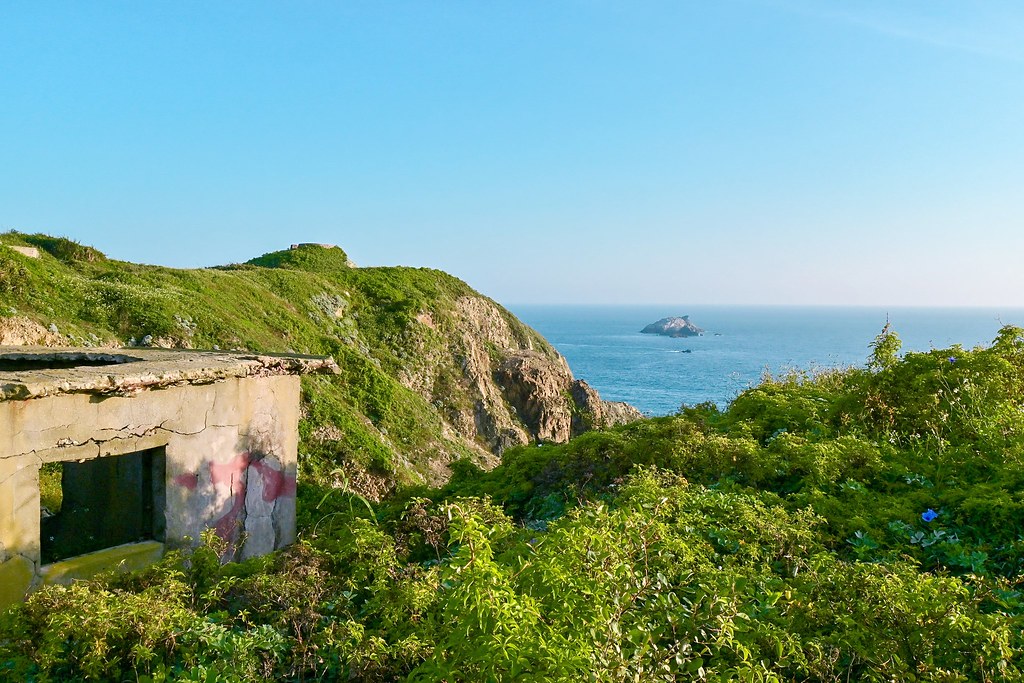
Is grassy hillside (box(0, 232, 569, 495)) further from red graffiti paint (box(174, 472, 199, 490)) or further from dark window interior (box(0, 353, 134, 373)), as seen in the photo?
dark window interior (box(0, 353, 134, 373))

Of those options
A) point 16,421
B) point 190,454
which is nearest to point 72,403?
point 16,421

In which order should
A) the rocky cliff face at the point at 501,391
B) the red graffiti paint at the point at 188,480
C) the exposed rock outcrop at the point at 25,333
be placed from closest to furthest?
the red graffiti paint at the point at 188,480, the exposed rock outcrop at the point at 25,333, the rocky cliff face at the point at 501,391

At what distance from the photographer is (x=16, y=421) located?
740 cm

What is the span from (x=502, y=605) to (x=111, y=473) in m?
9.16

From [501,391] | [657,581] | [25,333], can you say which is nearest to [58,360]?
[25,333]

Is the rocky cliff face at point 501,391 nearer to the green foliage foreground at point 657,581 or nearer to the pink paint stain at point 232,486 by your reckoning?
the pink paint stain at point 232,486

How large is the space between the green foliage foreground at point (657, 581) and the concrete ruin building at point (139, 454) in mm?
1508

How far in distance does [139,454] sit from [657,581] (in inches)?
309

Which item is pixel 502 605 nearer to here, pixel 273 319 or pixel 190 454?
pixel 190 454

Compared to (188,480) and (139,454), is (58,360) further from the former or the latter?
(188,480)

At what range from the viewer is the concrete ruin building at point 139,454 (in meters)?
7.56

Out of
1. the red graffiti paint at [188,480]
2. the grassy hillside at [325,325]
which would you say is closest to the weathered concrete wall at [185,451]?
the red graffiti paint at [188,480]

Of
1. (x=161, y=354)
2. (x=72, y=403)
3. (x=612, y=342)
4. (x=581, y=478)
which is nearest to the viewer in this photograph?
(x=72, y=403)

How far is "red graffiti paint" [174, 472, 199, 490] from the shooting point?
29.7 ft
